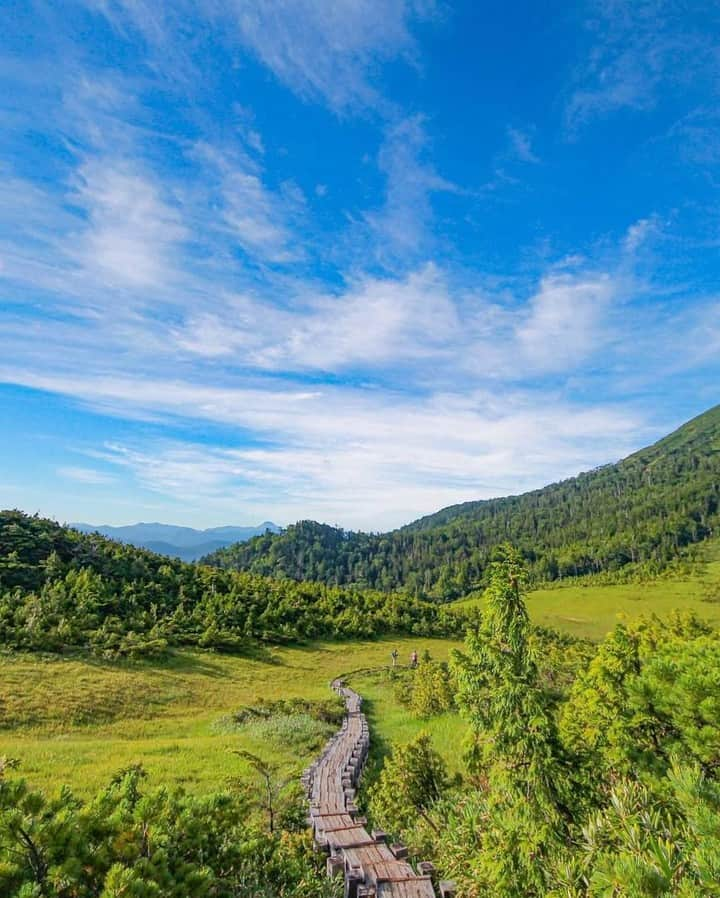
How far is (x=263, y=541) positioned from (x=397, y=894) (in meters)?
174

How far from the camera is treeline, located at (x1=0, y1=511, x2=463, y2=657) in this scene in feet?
113

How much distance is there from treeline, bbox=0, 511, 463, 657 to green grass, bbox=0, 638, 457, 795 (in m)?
2.80

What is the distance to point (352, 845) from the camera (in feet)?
39.9

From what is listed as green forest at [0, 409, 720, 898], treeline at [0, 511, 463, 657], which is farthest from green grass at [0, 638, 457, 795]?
treeline at [0, 511, 463, 657]

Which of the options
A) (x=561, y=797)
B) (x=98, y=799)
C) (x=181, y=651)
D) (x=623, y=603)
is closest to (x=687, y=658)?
(x=561, y=797)

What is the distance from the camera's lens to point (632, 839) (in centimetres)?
497

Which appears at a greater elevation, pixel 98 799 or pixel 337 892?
pixel 98 799

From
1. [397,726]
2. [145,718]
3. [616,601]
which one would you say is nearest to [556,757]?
[397,726]

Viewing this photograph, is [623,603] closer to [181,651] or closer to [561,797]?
[181,651]

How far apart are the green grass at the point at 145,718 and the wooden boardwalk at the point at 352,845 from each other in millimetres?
2105

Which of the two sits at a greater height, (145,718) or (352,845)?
(352,845)

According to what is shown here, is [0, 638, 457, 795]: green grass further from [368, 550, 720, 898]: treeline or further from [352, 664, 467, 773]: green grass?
[368, 550, 720, 898]: treeline

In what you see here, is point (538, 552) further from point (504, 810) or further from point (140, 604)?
point (504, 810)

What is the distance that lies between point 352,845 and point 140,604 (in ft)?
120
